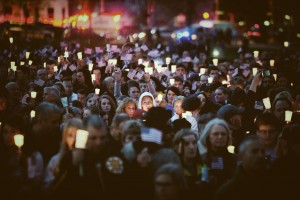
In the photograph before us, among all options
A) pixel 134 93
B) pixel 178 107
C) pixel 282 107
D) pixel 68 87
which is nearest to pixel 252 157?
pixel 282 107

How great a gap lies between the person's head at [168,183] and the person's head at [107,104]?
15.0 ft

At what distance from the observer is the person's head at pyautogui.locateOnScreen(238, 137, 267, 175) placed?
6.27 m

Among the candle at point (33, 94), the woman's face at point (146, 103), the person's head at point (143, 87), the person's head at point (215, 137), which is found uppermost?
the person's head at point (143, 87)

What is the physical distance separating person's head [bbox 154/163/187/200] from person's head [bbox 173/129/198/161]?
1121 mm

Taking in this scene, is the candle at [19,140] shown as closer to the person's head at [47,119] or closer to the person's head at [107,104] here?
the person's head at [47,119]

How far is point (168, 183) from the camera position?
5.75 meters

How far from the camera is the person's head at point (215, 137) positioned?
7348 millimetres

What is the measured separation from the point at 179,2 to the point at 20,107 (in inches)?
2332

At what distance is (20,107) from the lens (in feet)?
32.6

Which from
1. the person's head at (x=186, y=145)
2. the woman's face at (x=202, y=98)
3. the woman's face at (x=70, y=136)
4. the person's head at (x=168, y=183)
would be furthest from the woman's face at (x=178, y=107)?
the person's head at (x=168, y=183)

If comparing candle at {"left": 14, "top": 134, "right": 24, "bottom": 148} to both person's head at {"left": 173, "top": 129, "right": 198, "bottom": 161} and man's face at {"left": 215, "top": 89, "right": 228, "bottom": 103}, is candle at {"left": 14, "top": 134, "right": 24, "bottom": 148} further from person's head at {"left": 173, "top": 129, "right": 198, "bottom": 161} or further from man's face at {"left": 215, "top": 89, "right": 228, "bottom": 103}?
man's face at {"left": 215, "top": 89, "right": 228, "bottom": 103}

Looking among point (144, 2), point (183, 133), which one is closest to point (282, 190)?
point (183, 133)

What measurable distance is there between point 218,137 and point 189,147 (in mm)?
539

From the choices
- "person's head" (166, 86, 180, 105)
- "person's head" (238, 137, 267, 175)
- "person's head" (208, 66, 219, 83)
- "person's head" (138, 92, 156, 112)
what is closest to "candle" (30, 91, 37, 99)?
"person's head" (138, 92, 156, 112)
